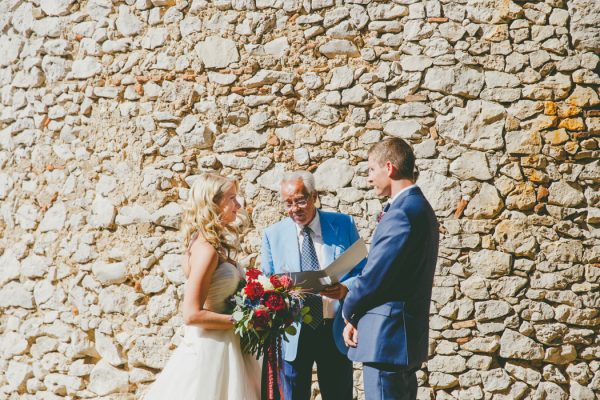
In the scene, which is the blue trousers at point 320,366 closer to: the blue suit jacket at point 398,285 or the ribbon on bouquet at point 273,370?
the ribbon on bouquet at point 273,370

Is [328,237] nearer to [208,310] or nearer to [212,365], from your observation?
[208,310]

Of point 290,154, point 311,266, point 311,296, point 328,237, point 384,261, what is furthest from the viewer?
point 290,154

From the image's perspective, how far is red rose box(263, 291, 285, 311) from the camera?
3314 millimetres

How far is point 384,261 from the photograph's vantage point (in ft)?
10.1

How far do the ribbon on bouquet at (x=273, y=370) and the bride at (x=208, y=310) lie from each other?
0.11m

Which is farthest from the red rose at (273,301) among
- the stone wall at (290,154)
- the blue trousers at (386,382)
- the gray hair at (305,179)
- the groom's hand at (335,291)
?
the stone wall at (290,154)

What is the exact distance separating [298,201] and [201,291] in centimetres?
80

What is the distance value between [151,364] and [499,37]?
145 inches

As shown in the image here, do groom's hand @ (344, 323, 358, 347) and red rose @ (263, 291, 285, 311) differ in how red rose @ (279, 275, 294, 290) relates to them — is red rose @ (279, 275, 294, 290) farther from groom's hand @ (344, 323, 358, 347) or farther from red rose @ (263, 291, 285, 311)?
groom's hand @ (344, 323, 358, 347)

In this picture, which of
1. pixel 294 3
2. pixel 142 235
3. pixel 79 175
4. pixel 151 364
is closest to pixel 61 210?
pixel 79 175

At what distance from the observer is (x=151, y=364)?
5219mm

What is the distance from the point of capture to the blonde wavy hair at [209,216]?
3395 millimetres

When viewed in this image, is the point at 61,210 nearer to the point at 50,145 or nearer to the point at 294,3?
the point at 50,145

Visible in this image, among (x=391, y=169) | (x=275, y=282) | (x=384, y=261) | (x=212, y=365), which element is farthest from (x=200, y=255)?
(x=391, y=169)
